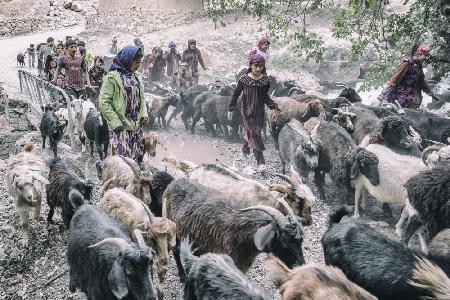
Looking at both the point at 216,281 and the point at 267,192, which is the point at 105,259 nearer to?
the point at 216,281

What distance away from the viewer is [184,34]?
22.1m

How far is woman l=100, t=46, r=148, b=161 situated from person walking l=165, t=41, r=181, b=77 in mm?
9118

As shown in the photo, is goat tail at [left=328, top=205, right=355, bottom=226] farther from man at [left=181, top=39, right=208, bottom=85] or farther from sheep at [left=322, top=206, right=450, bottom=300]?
man at [left=181, top=39, right=208, bottom=85]

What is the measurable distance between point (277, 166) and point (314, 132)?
4.56 feet

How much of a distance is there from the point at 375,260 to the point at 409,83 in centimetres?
501

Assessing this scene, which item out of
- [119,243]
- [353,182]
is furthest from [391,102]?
[119,243]

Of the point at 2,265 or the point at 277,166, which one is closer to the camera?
the point at 2,265

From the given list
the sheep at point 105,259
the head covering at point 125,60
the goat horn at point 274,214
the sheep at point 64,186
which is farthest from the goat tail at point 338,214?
the sheep at point 64,186

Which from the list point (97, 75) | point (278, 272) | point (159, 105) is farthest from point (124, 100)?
point (159, 105)

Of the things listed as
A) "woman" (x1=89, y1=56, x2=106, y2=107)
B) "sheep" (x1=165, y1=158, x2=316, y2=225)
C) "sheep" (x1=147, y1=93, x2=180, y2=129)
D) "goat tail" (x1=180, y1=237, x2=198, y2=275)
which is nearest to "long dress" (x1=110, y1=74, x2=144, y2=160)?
"sheep" (x1=165, y1=158, x2=316, y2=225)

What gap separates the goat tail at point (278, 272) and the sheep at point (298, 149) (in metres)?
3.22

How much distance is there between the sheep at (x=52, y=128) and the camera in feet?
26.8

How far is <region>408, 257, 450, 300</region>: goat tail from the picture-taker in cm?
292

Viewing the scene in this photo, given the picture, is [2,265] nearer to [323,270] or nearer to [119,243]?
[119,243]
